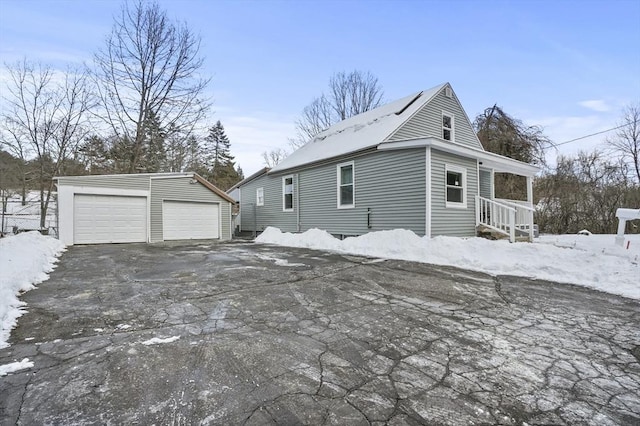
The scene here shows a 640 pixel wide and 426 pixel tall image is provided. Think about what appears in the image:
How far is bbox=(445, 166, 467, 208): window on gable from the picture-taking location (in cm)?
984

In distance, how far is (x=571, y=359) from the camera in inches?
103

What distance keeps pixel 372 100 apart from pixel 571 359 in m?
27.4

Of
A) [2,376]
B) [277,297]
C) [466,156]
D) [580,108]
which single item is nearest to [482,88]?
[580,108]

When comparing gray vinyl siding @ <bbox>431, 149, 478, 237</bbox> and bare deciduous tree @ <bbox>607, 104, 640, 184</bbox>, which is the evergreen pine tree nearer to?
gray vinyl siding @ <bbox>431, 149, 478, 237</bbox>

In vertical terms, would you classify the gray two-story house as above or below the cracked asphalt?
A: above

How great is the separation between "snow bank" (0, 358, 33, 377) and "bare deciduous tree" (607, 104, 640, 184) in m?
26.2

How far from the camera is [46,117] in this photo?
19141 mm

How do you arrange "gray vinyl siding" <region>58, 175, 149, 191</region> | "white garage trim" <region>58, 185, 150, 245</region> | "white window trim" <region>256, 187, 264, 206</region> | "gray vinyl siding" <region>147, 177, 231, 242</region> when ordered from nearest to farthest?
"white garage trim" <region>58, 185, 150, 245</region> → "gray vinyl siding" <region>58, 175, 149, 191</region> → "gray vinyl siding" <region>147, 177, 231, 242</region> → "white window trim" <region>256, 187, 264, 206</region>

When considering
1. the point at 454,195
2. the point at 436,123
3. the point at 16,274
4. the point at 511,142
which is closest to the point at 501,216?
the point at 454,195

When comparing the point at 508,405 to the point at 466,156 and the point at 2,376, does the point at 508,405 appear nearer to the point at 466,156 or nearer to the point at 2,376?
the point at 2,376

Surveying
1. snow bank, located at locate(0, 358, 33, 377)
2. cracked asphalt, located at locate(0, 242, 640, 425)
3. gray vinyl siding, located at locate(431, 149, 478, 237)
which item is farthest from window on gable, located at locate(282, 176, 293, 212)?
snow bank, located at locate(0, 358, 33, 377)

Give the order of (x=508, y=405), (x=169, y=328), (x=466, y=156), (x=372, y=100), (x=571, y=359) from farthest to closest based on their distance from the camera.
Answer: (x=372, y=100), (x=466, y=156), (x=169, y=328), (x=571, y=359), (x=508, y=405)

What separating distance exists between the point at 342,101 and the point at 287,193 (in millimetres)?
16609

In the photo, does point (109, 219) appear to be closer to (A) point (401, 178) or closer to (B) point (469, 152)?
(A) point (401, 178)
